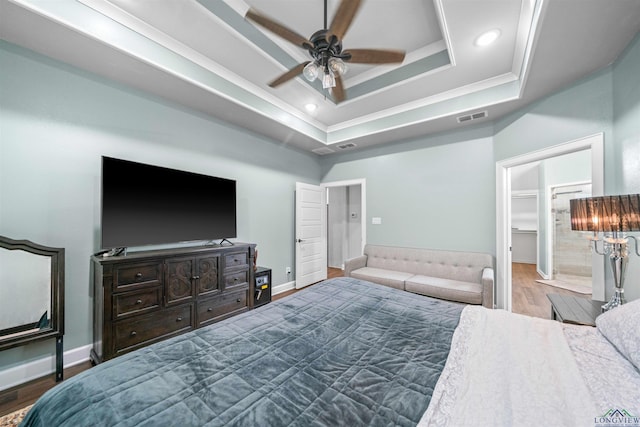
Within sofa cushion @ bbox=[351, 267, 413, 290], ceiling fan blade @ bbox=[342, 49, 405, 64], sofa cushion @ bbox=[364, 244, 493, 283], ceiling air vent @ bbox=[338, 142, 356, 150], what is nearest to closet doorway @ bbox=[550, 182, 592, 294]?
sofa cushion @ bbox=[364, 244, 493, 283]

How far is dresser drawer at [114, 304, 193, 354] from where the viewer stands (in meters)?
2.14

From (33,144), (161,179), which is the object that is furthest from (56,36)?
(161,179)

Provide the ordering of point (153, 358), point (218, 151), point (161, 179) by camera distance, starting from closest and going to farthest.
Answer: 1. point (153, 358)
2. point (161, 179)
3. point (218, 151)

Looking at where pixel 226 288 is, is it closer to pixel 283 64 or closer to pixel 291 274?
pixel 291 274

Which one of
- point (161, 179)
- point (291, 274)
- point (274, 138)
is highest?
point (274, 138)

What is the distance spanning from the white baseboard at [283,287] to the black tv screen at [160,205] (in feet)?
4.55

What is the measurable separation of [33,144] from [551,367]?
3.71 meters

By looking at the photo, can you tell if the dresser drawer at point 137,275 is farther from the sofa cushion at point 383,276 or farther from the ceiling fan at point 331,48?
the sofa cushion at point 383,276

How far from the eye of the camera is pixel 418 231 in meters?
3.95

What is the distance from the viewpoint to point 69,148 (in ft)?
7.25

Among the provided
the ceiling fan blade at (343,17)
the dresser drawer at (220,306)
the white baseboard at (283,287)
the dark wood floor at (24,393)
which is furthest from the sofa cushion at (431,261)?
the dark wood floor at (24,393)

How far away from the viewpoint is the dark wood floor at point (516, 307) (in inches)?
70.7

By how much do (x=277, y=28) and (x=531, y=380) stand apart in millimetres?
2348

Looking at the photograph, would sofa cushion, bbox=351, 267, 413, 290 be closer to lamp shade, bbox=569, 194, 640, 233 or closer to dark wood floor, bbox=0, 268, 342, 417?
lamp shade, bbox=569, 194, 640, 233
